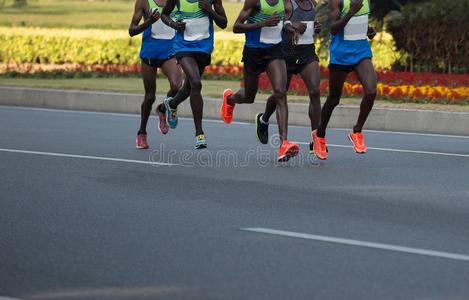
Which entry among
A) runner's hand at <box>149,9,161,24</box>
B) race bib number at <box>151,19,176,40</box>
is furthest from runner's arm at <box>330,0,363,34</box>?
race bib number at <box>151,19,176,40</box>

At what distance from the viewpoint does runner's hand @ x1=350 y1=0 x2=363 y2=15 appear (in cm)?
1294

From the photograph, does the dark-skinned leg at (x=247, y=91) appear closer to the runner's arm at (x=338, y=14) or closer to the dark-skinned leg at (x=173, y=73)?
the dark-skinned leg at (x=173, y=73)

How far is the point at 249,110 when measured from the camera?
65.2 feet

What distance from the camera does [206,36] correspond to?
13.9 meters

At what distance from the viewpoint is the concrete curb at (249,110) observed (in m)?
18.0

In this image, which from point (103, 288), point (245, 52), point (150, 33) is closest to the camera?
point (103, 288)

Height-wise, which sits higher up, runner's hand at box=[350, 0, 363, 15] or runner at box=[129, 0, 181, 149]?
runner's hand at box=[350, 0, 363, 15]

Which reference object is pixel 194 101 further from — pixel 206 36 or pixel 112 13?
pixel 112 13

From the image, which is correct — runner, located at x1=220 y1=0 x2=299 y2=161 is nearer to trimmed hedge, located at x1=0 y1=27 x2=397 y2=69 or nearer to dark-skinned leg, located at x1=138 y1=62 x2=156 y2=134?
dark-skinned leg, located at x1=138 y1=62 x2=156 y2=134

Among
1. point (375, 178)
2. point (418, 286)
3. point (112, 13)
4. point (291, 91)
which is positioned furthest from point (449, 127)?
point (112, 13)

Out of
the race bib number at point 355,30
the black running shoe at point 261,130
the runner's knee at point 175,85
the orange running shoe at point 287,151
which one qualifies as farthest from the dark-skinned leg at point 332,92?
the runner's knee at point 175,85

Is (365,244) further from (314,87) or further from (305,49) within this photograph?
(305,49)

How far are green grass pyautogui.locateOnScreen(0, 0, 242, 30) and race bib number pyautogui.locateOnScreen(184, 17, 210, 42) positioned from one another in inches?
1619

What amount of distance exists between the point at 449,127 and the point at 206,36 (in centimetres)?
506
